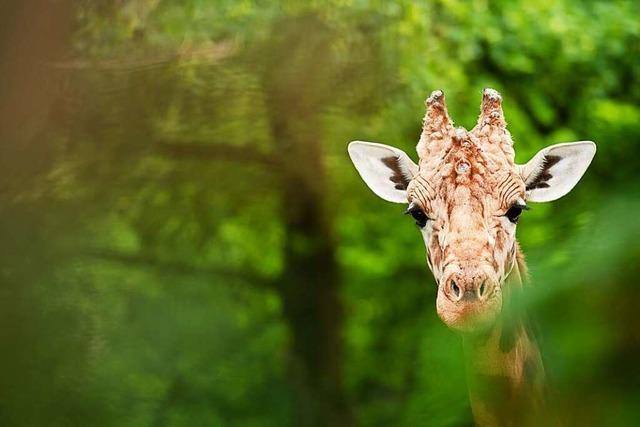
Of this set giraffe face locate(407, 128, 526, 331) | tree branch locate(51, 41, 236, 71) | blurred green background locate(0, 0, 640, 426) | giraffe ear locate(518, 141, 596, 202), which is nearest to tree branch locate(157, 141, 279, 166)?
blurred green background locate(0, 0, 640, 426)

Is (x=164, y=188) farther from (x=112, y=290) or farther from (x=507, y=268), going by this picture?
(x=507, y=268)

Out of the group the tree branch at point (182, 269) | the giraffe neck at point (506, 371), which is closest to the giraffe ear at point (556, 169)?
the giraffe neck at point (506, 371)

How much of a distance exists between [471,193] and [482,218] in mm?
69

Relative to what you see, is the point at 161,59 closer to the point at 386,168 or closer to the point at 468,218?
the point at 386,168

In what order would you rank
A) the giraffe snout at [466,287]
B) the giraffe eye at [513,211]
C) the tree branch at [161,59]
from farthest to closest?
the tree branch at [161,59]
the giraffe eye at [513,211]
the giraffe snout at [466,287]

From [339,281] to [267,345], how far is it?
1.45 feet

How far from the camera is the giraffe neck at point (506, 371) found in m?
3.24

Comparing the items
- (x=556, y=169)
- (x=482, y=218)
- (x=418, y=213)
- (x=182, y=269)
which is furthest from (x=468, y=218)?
(x=182, y=269)

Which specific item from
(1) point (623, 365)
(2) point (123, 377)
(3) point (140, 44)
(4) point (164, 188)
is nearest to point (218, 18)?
(3) point (140, 44)

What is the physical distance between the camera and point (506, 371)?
3266mm

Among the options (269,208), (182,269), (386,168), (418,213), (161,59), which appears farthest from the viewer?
(182,269)

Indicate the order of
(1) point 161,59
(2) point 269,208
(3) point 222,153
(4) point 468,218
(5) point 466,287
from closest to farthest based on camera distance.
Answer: (5) point 466,287 → (4) point 468,218 → (1) point 161,59 → (3) point 222,153 → (2) point 269,208

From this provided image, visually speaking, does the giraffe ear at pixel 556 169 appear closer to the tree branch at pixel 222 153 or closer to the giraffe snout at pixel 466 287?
the giraffe snout at pixel 466 287

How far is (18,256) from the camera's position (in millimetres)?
4953
